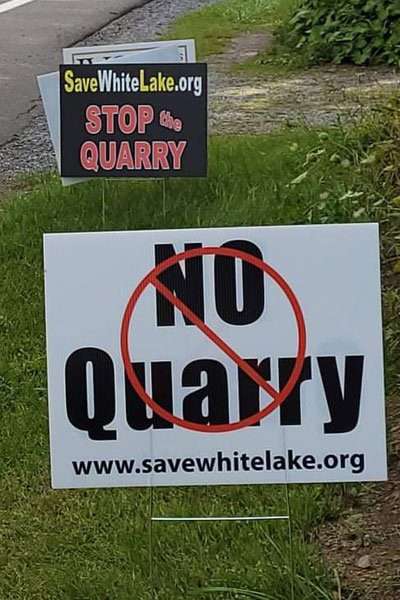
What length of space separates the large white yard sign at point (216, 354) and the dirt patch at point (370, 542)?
0.53m

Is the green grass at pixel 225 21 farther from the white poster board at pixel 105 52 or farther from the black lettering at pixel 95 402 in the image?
the black lettering at pixel 95 402

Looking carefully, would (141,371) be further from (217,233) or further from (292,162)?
(292,162)

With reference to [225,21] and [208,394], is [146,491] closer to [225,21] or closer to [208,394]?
[208,394]

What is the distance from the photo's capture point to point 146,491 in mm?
4113

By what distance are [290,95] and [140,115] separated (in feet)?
14.4

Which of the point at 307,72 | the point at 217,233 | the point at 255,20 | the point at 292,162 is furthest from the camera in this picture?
the point at 255,20

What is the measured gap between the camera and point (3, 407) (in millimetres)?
4855

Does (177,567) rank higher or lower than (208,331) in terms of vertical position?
lower

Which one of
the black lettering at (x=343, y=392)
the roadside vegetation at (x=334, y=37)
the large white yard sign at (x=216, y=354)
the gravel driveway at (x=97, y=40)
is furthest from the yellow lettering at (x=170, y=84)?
the roadside vegetation at (x=334, y=37)

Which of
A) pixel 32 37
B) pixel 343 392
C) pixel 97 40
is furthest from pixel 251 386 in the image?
pixel 32 37

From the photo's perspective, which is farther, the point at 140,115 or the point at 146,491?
the point at 140,115

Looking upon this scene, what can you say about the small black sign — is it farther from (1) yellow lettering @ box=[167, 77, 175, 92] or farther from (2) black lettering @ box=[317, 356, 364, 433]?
(2) black lettering @ box=[317, 356, 364, 433]

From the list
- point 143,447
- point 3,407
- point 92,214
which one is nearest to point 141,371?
point 143,447

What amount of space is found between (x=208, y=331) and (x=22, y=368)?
2329 millimetres
